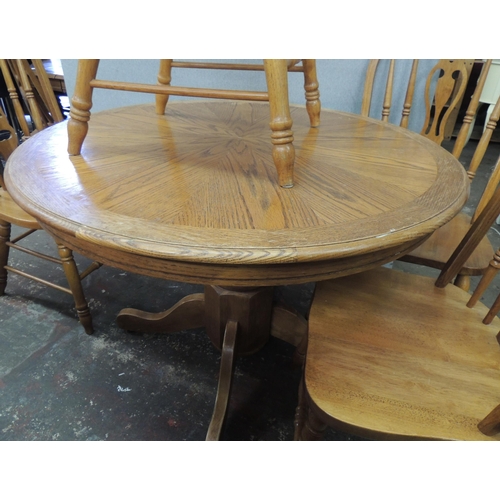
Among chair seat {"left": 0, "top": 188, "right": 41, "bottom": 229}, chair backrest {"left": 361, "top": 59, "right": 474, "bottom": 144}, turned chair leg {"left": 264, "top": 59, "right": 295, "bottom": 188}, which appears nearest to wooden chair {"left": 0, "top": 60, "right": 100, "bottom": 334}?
chair seat {"left": 0, "top": 188, "right": 41, "bottom": 229}

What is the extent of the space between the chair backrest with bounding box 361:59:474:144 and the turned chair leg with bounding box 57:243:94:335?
132 centimetres

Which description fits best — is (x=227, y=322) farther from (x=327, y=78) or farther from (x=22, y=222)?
(x=327, y=78)

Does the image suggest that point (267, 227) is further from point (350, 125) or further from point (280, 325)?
point (280, 325)

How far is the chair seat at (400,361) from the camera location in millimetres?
644

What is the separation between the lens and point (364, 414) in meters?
0.65

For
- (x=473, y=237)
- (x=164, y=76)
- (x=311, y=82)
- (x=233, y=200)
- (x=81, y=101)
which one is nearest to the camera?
(x=233, y=200)

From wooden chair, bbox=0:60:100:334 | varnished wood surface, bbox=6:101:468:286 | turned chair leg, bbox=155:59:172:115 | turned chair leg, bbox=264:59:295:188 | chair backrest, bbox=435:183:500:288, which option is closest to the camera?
varnished wood surface, bbox=6:101:468:286

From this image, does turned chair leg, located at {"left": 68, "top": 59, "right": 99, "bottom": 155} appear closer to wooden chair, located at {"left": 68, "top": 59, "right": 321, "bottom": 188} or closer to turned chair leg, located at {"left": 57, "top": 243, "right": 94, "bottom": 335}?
wooden chair, located at {"left": 68, "top": 59, "right": 321, "bottom": 188}

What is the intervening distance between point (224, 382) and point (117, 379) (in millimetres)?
448

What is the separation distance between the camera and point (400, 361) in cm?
75

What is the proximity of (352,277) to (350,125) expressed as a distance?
1.71ft

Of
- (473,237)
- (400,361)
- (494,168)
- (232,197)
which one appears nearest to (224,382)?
(400,361)

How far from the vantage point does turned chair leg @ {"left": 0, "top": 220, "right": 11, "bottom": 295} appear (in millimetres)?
1478

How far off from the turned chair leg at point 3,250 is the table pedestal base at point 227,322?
1.91 ft
